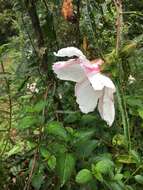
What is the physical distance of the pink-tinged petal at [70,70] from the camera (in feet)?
2.91

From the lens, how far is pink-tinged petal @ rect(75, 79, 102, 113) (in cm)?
89

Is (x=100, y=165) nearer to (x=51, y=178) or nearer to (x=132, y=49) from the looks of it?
(x=51, y=178)

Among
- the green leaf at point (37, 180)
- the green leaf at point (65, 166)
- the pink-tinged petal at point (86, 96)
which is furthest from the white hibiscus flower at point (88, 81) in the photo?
the green leaf at point (37, 180)

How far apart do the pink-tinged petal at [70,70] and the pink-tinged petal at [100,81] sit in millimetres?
44

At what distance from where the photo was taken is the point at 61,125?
1200mm

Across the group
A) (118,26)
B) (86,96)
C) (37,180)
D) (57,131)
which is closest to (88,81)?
(86,96)

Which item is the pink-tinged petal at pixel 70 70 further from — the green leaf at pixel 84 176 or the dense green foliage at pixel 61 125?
the green leaf at pixel 84 176

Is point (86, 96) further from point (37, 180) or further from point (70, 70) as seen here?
point (37, 180)

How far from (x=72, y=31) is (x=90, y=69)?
701 millimetres

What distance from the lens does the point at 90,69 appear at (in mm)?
856

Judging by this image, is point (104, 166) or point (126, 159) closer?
point (104, 166)

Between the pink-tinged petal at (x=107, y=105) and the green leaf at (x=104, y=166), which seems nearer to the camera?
the pink-tinged petal at (x=107, y=105)

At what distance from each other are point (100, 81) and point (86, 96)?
3.1 inches

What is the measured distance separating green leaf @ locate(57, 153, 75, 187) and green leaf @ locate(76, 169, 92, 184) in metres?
0.02
